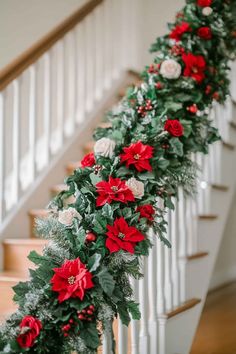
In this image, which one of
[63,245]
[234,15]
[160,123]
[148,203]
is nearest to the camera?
[63,245]

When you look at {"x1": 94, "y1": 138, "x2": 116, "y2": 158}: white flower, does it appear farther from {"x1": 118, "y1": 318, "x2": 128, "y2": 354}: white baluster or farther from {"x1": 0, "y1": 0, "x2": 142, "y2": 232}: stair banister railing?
{"x1": 0, "y1": 0, "x2": 142, "y2": 232}: stair banister railing

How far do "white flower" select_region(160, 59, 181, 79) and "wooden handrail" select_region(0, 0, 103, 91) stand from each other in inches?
36.8

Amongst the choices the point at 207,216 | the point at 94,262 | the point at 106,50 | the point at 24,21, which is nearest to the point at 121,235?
the point at 94,262

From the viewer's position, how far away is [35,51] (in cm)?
291

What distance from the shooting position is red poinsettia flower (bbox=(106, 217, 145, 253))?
4.94ft

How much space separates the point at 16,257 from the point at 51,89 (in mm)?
1191

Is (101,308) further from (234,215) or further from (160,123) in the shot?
(234,215)

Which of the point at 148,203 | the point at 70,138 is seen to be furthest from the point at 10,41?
the point at 148,203

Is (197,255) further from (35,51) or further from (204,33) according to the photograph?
(35,51)

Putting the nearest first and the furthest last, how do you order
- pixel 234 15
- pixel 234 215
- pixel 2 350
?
pixel 2 350, pixel 234 15, pixel 234 215

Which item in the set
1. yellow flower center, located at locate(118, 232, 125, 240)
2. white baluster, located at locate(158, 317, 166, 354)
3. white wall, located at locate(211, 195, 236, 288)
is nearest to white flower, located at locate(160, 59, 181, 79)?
yellow flower center, located at locate(118, 232, 125, 240)

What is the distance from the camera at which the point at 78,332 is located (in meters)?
1.38

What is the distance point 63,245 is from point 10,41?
3.09 metres

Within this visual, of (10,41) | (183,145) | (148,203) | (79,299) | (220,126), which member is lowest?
(79,299)
